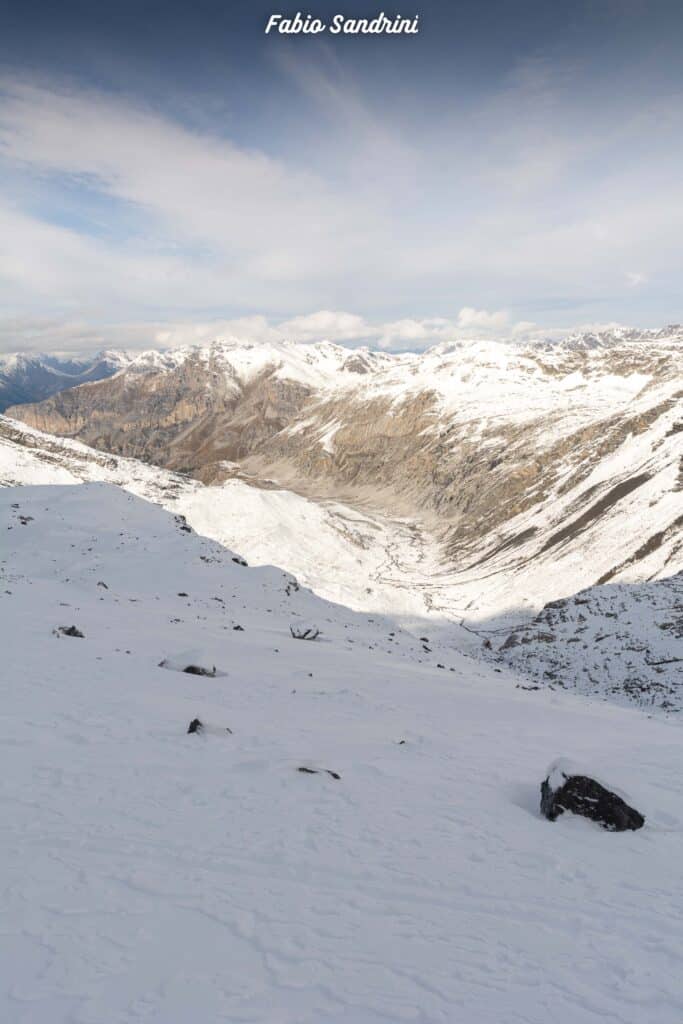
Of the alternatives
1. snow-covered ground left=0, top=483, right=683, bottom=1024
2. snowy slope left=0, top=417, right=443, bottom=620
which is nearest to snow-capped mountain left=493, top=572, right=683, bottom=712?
snow-covered ground left=0, top=483, right=683, bottom=1024

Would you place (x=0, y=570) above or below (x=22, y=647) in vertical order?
below

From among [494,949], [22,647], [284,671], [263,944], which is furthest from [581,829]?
[22,647]

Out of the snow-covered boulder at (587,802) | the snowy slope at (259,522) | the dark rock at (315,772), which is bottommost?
the snowy slope at (259,522)

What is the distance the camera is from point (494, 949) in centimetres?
566

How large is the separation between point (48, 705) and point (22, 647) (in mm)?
4393

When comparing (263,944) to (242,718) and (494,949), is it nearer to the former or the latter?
(494,949)

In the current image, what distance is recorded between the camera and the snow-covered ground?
483cm

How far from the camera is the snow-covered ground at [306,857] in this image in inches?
190

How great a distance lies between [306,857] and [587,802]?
5.17 metres

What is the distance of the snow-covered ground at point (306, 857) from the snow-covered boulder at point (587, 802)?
0.23 m

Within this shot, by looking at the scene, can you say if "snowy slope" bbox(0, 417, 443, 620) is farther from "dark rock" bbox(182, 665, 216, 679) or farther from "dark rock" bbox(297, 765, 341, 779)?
"dark rock" bbox(297, 765, 341, 779)

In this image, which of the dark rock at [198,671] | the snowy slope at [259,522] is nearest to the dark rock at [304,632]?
the dark rock at [198,671]

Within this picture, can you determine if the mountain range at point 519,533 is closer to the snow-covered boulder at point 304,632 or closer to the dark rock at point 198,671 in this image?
the snow-covered boulder at point 304,632

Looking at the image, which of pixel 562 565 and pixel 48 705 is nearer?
pixel 48 705
